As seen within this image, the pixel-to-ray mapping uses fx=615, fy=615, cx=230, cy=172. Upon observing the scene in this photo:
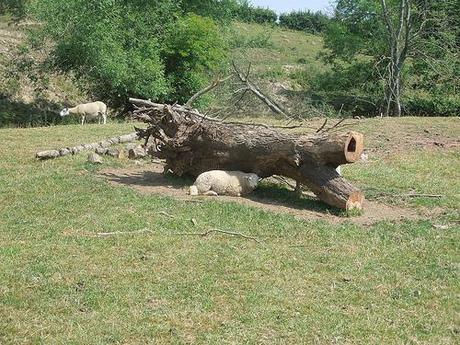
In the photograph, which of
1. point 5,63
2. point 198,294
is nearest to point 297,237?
point 198,294

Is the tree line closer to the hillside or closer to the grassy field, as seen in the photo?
the hillside

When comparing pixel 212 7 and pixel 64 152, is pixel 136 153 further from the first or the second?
pixel 212 7

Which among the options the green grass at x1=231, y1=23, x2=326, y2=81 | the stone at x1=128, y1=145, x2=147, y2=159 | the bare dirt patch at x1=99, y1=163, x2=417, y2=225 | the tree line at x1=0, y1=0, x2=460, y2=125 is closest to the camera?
the bare dirt patch at x1=99, y1=163, x2=417, y2=225

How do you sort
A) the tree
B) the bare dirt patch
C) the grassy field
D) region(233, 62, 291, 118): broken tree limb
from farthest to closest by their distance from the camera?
the tree → region(233, 62, 291, 118): broken tree limb → the bare dirt patch → the grassy field

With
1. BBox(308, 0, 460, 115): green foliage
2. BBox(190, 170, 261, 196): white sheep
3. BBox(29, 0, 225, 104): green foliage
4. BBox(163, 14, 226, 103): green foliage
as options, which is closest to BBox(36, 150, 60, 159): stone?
BBox(190, 170, 261, 196): white sheep

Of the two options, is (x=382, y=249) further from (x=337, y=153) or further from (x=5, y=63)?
(x=5, y=63)

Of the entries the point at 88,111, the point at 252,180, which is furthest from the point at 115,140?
the point at 252,180

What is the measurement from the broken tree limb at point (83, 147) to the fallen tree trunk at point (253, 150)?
2.85 m

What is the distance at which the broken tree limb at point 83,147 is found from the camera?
12962 millimetres

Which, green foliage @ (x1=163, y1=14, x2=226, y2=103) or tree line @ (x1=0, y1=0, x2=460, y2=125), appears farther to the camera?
green foliage @ (x1=163, y1=14, x2=226, y2=103)

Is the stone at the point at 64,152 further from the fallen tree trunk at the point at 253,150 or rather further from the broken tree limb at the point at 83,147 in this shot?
the fallen tree trunk at the point at 253,150

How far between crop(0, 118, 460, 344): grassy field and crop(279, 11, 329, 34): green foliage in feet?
133

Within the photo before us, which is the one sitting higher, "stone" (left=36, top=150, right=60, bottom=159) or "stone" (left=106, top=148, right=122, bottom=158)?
"stone" (left=106, top=148, right=122, bottom=158)

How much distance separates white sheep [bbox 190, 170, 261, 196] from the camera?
9633mm
